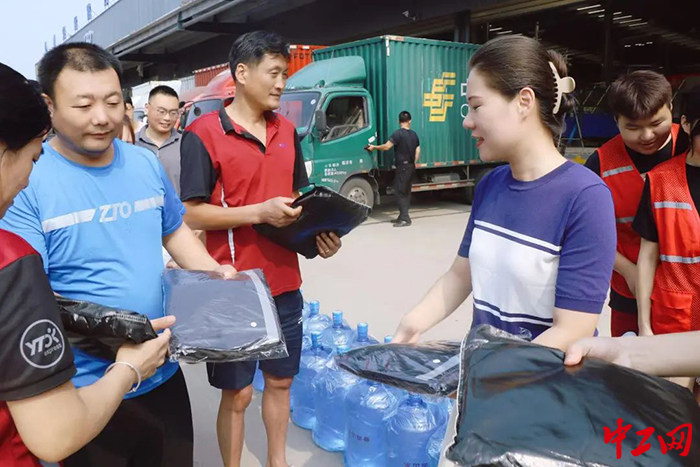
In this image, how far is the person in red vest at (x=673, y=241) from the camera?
2.06 m

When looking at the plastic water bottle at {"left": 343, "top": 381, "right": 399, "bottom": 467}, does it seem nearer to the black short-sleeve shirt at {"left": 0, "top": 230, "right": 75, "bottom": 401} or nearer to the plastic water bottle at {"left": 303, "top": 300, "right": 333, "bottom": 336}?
the plastic water bottle at {"left": 303, "top": 300, "right": 333, "bottom": 336}

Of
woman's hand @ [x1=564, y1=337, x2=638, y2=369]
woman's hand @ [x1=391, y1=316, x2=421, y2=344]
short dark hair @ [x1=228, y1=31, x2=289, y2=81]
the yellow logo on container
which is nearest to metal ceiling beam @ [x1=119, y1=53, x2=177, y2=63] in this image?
the yellow logo on container

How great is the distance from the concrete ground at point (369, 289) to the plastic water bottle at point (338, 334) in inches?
23.0

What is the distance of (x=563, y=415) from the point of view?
2.78 ft

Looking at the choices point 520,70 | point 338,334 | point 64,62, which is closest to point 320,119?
point 338,334

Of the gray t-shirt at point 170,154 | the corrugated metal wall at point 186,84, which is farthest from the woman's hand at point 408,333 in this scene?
the corrugated metal wall at point 186,84

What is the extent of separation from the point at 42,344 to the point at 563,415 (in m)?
0.90

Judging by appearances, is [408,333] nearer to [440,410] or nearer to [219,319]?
[219,319]

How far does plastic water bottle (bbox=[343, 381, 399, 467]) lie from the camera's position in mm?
2746

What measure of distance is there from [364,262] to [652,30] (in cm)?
1687

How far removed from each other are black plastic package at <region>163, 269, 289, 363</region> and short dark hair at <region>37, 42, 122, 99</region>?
68 centimetres

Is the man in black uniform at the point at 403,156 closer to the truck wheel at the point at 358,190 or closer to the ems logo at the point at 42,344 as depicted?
the truck wheel at the point at 358,190

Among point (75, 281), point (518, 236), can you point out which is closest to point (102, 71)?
point (75, 281)

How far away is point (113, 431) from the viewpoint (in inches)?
65.6
